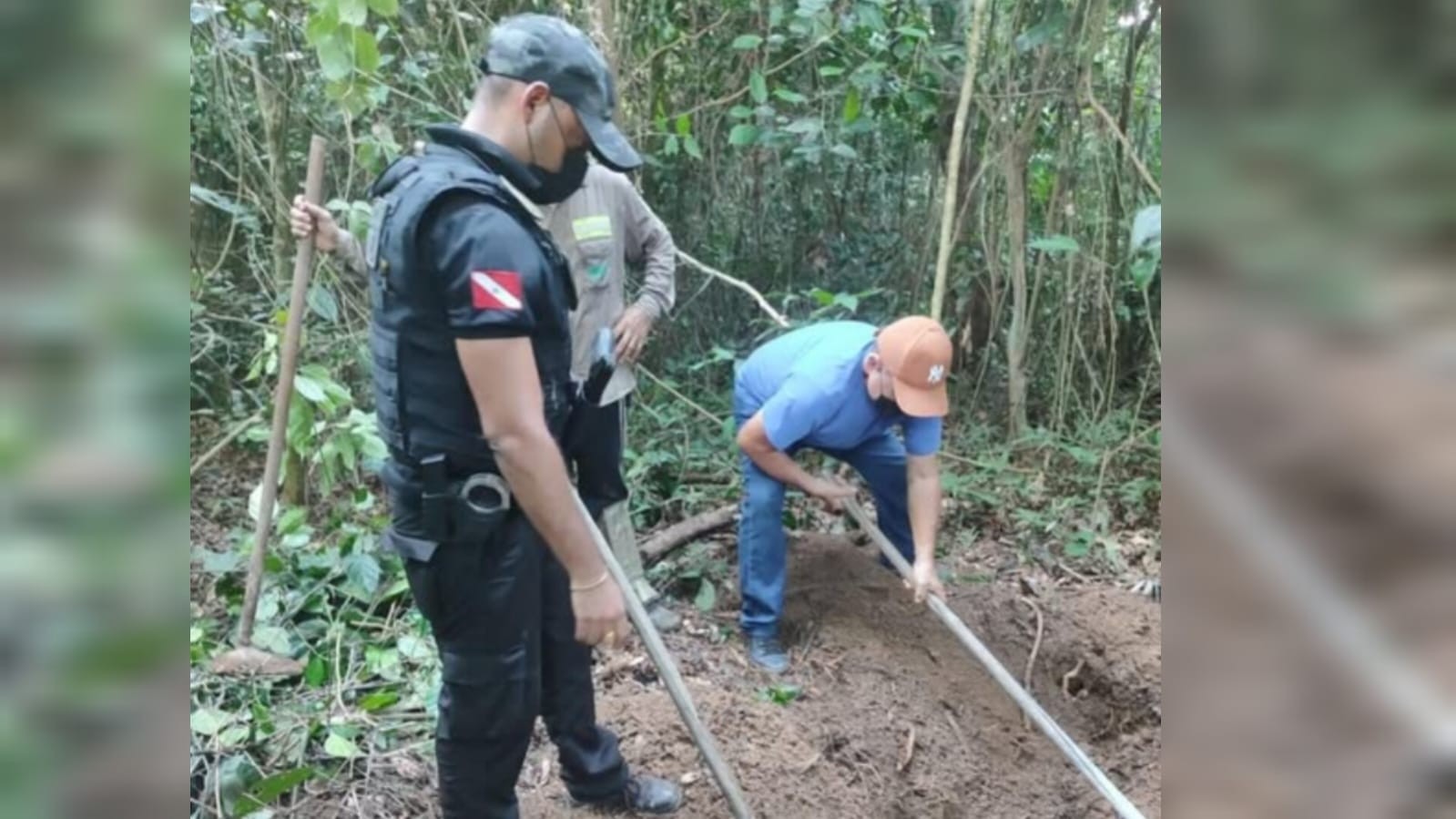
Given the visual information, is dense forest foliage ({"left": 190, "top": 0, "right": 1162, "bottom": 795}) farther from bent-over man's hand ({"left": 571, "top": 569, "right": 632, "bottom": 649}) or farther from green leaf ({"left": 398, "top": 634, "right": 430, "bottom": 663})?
bent-over man's hand ({"left": 571, "top": 569, "right": 632, "bottom": 649})

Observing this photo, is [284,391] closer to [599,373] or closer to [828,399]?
[599,373]

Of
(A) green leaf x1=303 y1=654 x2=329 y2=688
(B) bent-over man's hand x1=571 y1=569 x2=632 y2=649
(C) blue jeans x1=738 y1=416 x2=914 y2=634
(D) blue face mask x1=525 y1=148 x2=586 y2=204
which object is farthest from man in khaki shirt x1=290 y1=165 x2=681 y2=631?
(B) bent-over man's hand x1=571 y1=569 x2=632 y2=649

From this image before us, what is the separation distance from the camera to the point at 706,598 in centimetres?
453

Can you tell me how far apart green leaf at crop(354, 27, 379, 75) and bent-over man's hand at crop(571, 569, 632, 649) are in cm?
186

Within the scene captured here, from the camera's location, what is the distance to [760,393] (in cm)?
436

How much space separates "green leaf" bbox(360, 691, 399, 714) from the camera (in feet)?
11.2

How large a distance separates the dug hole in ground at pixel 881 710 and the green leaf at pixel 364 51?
201 centimetres

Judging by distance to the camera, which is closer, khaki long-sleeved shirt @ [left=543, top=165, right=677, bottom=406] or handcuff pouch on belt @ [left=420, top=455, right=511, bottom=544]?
handcuff pouch on belt @ [left=420, top=455, right=511, bottom=544]

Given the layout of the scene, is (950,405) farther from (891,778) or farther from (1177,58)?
(1177,58)

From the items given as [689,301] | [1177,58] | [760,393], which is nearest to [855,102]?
[689,301]

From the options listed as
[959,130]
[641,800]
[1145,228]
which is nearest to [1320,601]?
[1145,228]

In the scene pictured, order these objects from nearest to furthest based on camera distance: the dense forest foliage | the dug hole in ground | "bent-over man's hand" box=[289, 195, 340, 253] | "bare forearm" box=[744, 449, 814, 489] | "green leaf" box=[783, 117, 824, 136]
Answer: "bent-over man's hand" box=[289, 195, 340, 253] → the dug hole in ground → "bare forearm" box=[744, 449, 814, 489] → the dense forest foliage → "green leaf" box=[783, 117, 824, 136]

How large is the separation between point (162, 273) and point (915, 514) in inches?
139

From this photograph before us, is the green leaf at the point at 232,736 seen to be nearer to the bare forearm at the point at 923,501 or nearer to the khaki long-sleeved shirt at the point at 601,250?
the khaki long-sleeved shirt at the point at 601,250
